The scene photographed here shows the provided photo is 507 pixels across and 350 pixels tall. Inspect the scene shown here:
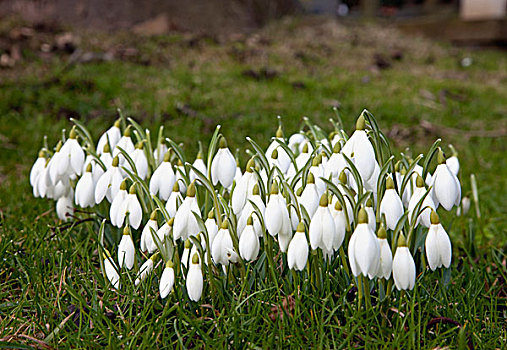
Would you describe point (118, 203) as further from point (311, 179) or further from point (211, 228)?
point (311, 179)

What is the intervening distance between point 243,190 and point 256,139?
265cm

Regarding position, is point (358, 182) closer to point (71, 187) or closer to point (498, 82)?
point (71, 187)

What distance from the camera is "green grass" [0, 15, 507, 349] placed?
1.60 metres

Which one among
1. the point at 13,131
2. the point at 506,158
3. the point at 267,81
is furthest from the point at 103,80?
the point at 506,158

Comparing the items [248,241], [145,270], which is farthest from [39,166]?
[248,241]

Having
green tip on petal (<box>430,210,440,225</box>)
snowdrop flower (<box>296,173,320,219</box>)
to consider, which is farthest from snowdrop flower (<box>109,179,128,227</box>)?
green tip on petal (<box>430,210,440,225</box>)

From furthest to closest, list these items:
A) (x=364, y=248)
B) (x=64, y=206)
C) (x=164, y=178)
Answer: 1. (x=64, y=206)
2. (x=164, y=178)
3. (x=364, y=248)

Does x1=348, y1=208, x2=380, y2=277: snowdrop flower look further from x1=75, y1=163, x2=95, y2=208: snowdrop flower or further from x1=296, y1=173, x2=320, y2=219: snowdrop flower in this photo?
x1=75, y1=163, x2=95, y2=208: snowdrop flower

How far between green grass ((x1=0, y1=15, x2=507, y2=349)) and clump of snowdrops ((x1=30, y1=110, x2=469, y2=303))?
7cm

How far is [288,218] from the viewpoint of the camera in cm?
154

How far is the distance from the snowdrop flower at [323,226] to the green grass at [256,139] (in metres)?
0.24

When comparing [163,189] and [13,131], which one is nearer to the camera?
[163,189]

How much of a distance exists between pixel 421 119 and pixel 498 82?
2603mm

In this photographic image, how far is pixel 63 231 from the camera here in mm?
2318
